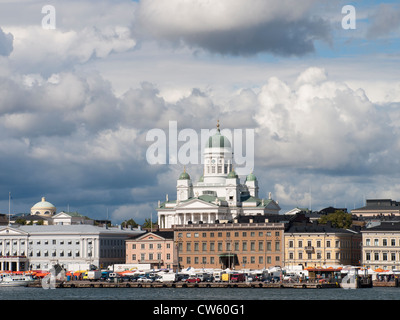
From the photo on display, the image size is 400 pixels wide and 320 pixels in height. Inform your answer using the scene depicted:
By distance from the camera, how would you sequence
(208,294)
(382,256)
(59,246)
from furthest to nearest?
1. (59,246)
2. (382,256)
3. (208,294)

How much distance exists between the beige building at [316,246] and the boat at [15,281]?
3215 cm

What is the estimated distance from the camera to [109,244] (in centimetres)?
15275

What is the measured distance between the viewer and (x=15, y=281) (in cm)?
12069

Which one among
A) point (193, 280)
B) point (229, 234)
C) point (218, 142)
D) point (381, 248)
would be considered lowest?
point (193, 280)

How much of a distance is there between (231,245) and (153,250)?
43.1 feet

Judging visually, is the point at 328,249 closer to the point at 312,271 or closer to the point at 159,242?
the point at 312,271

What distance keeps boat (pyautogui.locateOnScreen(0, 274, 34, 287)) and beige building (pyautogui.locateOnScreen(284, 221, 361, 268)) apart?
3215cm

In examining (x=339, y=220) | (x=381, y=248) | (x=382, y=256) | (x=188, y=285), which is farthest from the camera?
(x=339, y=220)

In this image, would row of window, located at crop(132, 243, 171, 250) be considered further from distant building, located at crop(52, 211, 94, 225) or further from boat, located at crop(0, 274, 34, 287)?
distant building, located at crop(52, 211, 94, 225)

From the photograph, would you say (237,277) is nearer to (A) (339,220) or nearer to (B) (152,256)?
(B) (152,256)

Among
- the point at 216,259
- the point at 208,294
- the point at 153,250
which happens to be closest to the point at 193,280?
the point at 208,294

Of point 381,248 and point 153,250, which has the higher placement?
point 153,250

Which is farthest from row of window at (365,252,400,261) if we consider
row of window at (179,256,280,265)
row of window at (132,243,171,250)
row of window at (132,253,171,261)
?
row of window at (132,243,171,250)

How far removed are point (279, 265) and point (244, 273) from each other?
47.2 ft
